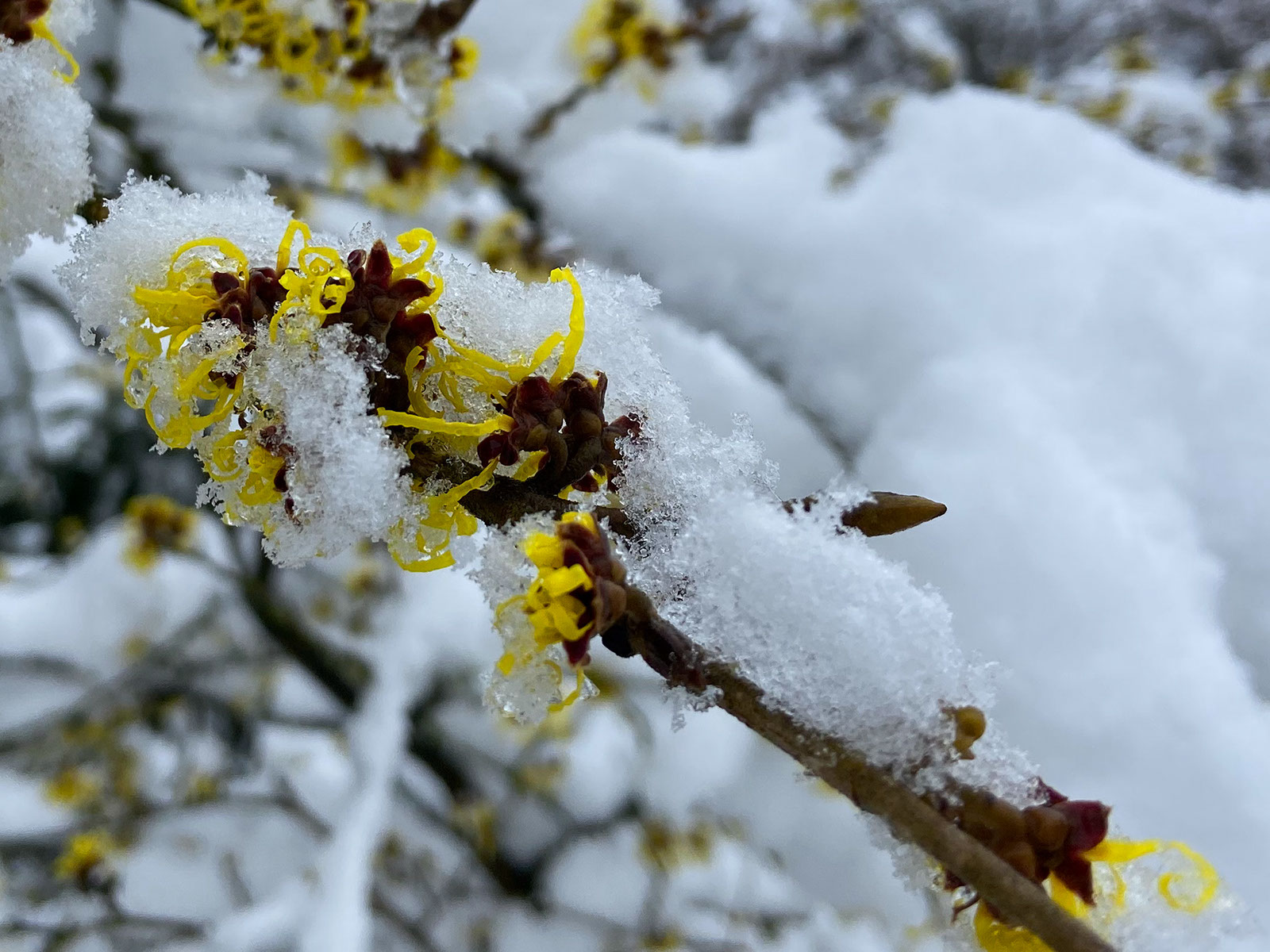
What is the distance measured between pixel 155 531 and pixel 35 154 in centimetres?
213

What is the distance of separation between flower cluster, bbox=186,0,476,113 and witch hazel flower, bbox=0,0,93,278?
1.89 feet

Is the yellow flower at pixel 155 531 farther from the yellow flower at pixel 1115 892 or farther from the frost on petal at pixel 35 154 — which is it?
the yellow flower at pixel 1115 892

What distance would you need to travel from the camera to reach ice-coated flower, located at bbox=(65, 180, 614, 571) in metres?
0.43

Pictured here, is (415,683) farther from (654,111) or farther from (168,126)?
(654,111)

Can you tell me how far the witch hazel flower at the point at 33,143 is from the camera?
53 centimetres

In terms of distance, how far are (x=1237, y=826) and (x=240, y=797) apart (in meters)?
2.45

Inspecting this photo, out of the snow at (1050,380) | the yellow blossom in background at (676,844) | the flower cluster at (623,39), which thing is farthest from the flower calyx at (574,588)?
the yellow blossom in background at (676,844)

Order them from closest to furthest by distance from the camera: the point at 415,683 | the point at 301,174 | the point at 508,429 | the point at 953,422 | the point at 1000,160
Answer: the point at 508,429, the point at 953,422, the point at 1000,160, the point at 301,174, the point at 415,683

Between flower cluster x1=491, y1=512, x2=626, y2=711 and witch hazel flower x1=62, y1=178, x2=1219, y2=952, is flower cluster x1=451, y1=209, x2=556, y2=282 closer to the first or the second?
witch hazel flower x1=62, y1=178, x2=1219, y2=952

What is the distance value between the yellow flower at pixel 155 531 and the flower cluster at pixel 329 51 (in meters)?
1.56

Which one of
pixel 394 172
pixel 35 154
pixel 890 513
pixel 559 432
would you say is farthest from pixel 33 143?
pixel 394 172

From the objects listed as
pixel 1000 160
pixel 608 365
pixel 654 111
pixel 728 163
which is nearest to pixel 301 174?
pixel 654 111

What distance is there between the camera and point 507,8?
6.07 feet

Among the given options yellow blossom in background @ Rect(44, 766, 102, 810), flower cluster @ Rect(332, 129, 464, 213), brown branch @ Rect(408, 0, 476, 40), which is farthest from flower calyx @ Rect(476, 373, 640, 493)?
yellow blossom in background @ Rect(44, 766, 102, 810)
